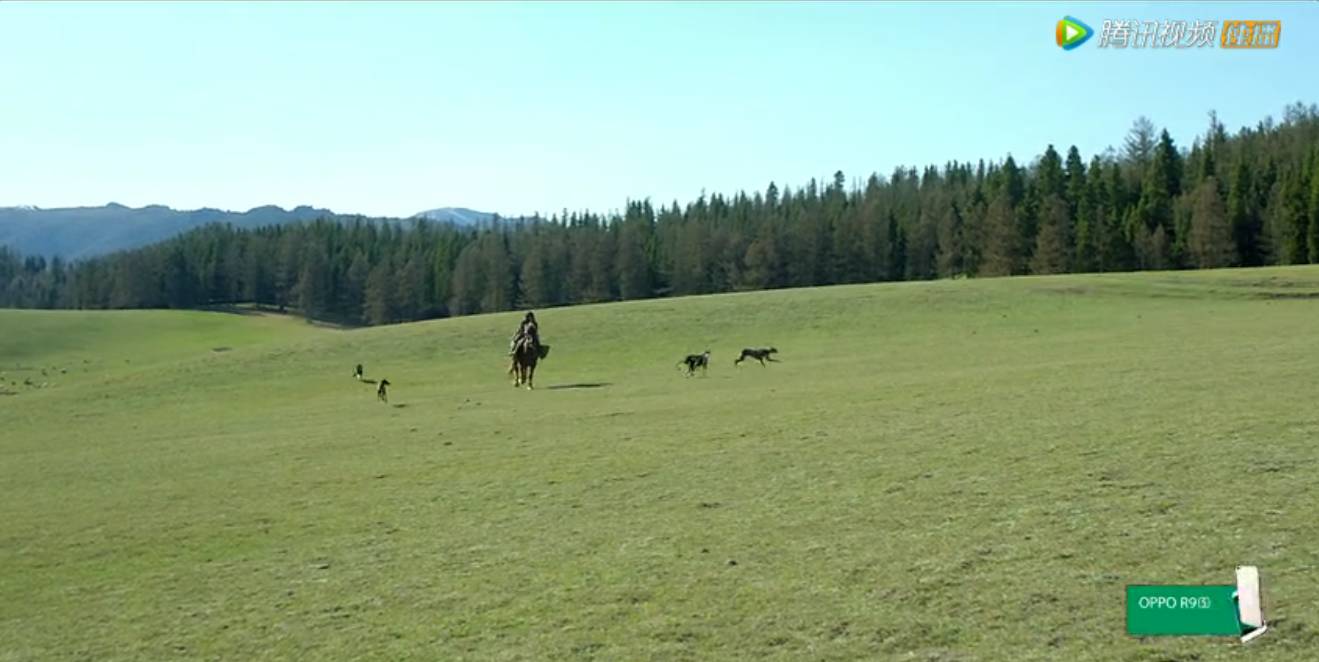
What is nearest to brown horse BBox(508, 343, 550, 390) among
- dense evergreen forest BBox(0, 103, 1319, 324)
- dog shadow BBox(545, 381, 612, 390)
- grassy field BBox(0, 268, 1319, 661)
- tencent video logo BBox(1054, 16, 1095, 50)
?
dog shadow BBox(545, 381, 612, 390)

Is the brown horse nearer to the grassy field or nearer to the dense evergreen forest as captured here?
the grassy field

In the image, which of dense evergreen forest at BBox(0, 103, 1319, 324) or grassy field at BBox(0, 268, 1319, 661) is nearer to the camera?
grassy field at BBox(0, 268, 1319, 661)

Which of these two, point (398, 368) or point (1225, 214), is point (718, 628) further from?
point (1225, 214)

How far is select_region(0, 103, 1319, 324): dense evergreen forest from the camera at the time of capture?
93375 mm

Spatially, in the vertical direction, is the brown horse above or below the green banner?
above

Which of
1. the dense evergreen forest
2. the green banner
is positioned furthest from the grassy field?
the dense evergreen forest

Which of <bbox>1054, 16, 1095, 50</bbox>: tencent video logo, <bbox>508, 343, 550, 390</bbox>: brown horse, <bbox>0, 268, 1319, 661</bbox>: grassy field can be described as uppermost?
<bbox>1054, 16, 1095, 50</bbox>: tencent video logo

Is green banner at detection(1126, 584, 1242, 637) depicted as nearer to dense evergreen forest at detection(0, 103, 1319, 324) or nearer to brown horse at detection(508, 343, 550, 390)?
brown horse at detection(508, 343, 550, 390)

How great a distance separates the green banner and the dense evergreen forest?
91.0 m

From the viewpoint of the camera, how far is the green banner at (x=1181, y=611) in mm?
6289

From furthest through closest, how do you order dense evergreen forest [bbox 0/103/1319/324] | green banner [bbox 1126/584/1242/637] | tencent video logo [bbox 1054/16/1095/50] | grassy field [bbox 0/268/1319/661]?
dense evergreen forest [bbox 0/103/1319/324] < tencent video logo [bbox 1054/16/1095/50] < grassy field [bbox 0/268/1319/661] < green banner [bbox 1126/584/1242/637]

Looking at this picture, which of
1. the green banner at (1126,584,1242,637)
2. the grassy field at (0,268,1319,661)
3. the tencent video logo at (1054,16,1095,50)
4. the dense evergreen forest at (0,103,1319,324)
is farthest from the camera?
the dense evergreen forest at (0,103,1319,324)

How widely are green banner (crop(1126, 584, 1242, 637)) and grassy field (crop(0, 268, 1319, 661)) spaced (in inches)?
5.7

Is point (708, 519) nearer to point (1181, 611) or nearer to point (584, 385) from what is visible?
point (1181, 611)
